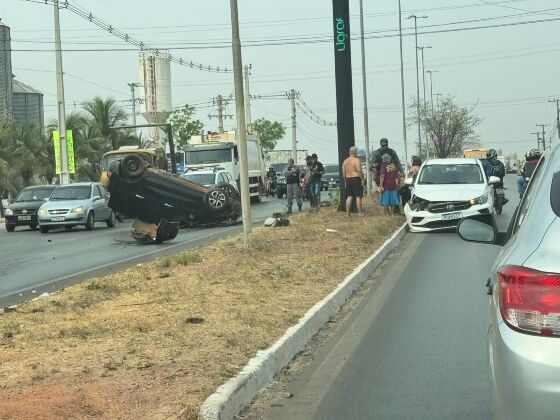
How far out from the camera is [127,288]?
1083 cm

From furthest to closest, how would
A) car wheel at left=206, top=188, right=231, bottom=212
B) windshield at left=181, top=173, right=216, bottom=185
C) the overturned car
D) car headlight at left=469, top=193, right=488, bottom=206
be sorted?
windshield at left=181, top=173, right=216, bottom=185 < car wheel at left=206, top=188, right=231, bottom=212 < the overturned car < car headlight at left=469, top=193, right=488, bottom=206

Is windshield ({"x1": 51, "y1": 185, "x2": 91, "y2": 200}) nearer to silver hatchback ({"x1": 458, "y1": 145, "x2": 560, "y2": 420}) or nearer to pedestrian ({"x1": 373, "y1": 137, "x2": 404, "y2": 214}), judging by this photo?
pedestrian ({"x1": 373, "y1": 137, "x2": 404, "y2": 214})

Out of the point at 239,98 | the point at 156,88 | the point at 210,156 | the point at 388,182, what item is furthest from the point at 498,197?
the point at 156,88

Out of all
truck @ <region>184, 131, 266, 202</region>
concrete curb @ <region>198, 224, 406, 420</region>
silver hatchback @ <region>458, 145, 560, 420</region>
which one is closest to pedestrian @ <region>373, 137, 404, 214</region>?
concrete curb @ <region>198, 224, 406, 420</region>

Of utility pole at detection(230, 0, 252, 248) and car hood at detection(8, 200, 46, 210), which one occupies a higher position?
utility pole at detection(230, 0, 252, 248)

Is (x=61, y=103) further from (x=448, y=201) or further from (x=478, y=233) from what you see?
(x=478, y=233)

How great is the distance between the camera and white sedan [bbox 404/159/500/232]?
18.6 m

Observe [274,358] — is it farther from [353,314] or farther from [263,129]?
[263,129]

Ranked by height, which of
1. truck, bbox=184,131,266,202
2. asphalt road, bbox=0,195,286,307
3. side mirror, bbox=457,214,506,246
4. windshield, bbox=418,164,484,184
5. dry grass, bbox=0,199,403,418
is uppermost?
truck, bbox=184,131,266,202

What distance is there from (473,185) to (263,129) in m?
82.1

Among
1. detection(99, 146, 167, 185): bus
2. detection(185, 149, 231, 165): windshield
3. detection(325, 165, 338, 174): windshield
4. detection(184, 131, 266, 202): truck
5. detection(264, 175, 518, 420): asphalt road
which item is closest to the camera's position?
detection(264, 175, 518, 420): asphalt road

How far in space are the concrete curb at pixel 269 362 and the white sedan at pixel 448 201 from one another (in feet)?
25.3

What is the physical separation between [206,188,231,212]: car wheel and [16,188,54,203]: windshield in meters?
9.37

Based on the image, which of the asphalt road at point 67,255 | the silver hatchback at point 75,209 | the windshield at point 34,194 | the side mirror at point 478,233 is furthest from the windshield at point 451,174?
the windshield at point 34,194
